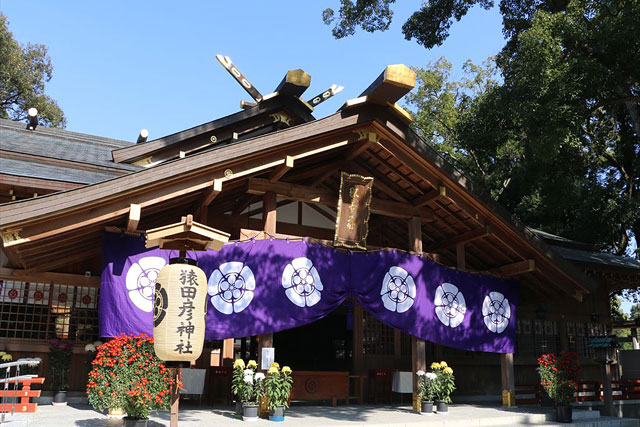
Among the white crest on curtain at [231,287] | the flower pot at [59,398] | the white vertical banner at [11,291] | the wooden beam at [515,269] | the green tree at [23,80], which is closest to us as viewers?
the white crest on curtain at [231,287]

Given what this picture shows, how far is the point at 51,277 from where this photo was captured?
11180 mm

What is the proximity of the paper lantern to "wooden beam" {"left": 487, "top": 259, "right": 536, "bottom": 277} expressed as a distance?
8691 mm

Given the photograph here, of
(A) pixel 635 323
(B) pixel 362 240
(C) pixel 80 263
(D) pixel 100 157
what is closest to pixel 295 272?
(B) pixel 362 240

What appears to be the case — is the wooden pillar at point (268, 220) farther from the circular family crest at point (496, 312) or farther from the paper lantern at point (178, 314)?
the circular family crest at point (496, 312)

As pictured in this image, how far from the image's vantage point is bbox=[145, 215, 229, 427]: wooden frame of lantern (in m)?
7.25

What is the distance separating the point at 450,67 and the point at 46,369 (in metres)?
28.8

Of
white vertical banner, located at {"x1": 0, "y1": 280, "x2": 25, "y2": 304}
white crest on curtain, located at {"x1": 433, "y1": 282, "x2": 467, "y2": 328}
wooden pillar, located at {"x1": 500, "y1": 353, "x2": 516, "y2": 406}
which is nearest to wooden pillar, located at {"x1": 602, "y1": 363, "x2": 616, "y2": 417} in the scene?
wooden pillar, located at {"x1": 500, "y1": 353, "x2": 516, "y2": 406}

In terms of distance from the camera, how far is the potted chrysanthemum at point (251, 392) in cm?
950

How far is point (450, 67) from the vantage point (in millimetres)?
33188

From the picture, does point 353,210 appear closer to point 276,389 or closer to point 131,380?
point 276,389

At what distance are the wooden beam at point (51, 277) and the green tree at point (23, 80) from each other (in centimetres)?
2244

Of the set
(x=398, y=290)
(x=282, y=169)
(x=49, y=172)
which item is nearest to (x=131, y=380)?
(x=282, y=169)

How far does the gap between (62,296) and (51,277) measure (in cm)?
47

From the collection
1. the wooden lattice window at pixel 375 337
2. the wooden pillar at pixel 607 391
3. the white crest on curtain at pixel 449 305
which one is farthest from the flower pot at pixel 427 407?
the wooden pillar at pixel 607 391
